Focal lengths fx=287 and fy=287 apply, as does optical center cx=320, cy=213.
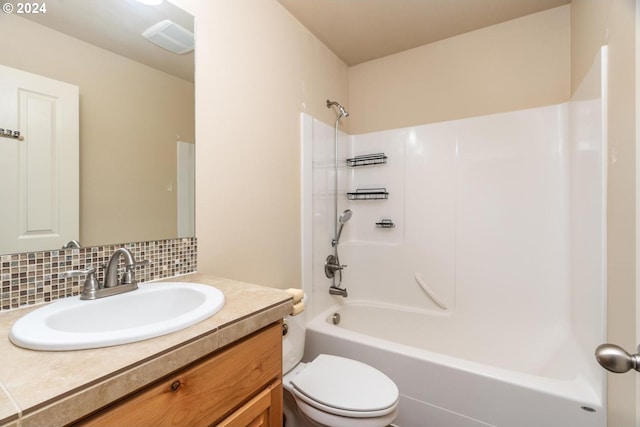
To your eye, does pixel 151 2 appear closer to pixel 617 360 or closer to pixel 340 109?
pixel 340 109

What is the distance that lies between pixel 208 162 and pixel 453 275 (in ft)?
5.83

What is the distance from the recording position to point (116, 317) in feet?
2.81

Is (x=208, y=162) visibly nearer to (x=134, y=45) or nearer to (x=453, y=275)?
(x=134, y=45)

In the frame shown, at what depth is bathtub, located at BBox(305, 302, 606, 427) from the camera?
117cm

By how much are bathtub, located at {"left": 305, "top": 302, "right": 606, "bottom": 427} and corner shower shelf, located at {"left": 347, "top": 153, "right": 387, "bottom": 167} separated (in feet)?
4.05

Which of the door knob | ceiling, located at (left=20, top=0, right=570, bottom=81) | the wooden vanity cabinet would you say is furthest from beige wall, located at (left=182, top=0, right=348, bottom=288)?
the door knob

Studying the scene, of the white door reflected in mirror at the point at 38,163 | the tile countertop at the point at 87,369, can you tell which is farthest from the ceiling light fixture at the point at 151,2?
the tile countertop at the point at 87,369

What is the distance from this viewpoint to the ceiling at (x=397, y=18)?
1.76 metres

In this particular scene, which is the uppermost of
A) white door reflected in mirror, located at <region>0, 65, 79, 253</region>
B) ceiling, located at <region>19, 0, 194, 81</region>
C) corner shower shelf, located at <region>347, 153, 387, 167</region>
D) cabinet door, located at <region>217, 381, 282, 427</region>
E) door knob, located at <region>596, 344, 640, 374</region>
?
ceiling, located at <region>19, 0, 194, 81</region>

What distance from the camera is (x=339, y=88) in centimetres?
242

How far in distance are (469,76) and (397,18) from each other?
0.66 m

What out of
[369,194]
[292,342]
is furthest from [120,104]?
[369,194]

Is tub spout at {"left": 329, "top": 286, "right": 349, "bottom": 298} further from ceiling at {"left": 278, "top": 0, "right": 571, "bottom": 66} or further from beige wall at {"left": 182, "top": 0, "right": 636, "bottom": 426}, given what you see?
ceiling at {"left": 278, "top": 0, "right": 571, "bottom": 66}

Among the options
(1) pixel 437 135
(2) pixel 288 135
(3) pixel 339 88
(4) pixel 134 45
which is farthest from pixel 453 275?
(4) pixel 134 45
